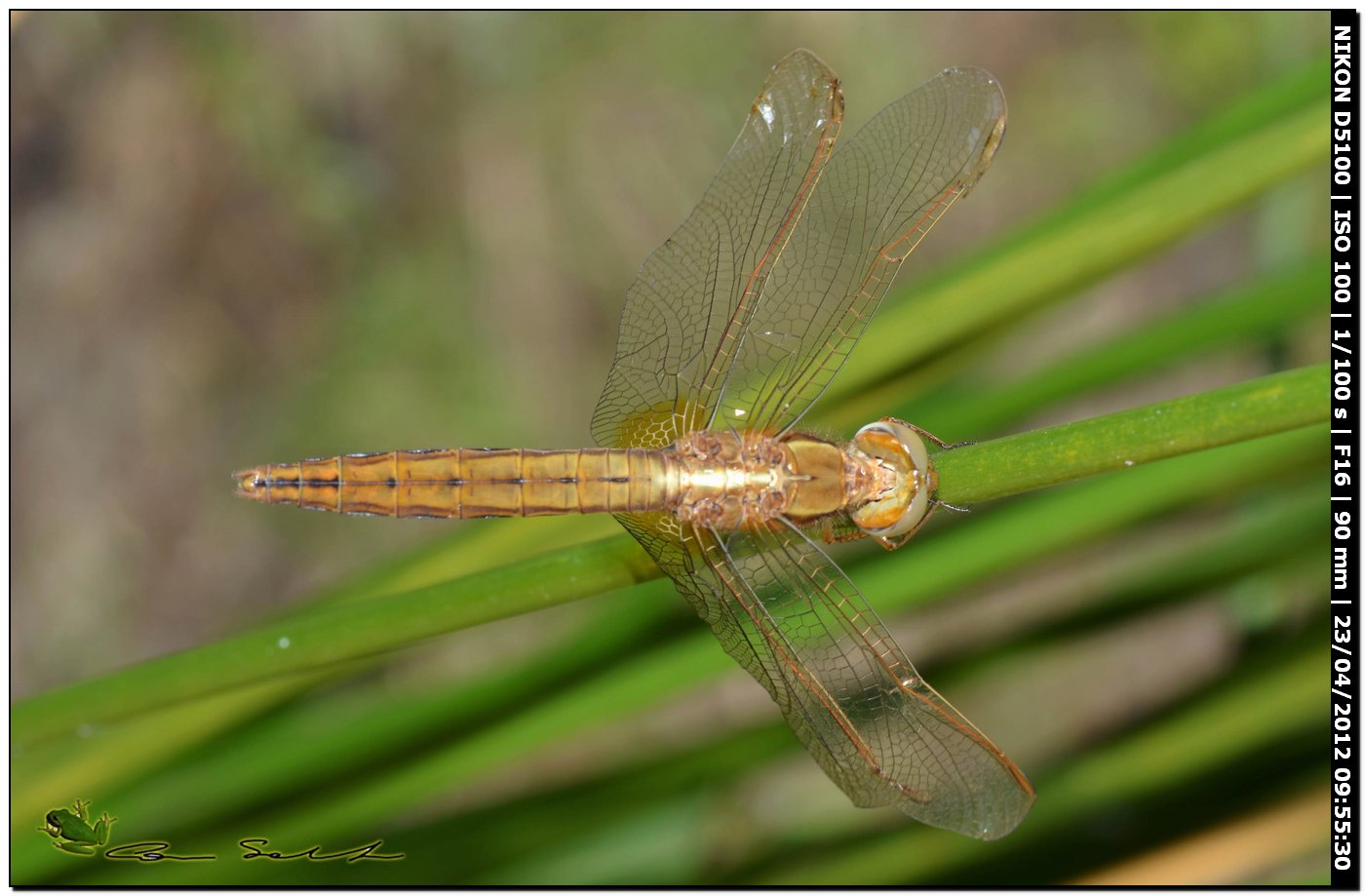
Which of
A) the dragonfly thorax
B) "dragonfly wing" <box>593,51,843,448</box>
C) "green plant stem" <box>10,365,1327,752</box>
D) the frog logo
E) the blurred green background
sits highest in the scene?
the blurred green background

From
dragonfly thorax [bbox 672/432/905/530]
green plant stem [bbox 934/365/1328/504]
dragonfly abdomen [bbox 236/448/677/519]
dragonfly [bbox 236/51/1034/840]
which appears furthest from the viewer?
dragonfly thorax [bbox 672/432/905/530]

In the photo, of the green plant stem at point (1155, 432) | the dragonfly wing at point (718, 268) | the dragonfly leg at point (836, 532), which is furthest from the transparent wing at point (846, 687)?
the green plant stem at point (1155, 432)

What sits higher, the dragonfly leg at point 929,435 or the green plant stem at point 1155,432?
the dragonfly leg at point 929,435

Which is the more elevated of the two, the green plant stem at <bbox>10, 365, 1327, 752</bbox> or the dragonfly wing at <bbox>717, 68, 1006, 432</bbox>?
the dragonfly wing at <bbox>717, 68, 1006, 432</bbox>

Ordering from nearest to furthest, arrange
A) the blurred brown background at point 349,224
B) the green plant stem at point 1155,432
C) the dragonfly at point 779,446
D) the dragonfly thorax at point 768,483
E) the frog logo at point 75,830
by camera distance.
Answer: the green plant stem at point 1155,432 → the frog logo at point 75,830 → the dragonfly at point 779,446 → the dragonfly thorax at point 768,483 → the blurred brown background at point 349,224

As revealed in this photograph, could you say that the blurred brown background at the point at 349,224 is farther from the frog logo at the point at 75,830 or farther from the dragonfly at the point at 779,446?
the frog logo at the point at 75,830

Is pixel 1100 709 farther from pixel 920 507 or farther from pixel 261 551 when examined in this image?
pixel 261 551

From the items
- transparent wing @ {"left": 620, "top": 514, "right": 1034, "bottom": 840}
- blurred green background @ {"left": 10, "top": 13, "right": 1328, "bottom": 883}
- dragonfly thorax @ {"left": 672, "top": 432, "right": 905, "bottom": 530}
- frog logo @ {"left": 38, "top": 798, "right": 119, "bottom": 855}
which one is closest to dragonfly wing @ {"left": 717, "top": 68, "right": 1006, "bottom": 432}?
dragonfly thorax @ {"left": 672, "top": 432, "right": 905, "bottom": 530}

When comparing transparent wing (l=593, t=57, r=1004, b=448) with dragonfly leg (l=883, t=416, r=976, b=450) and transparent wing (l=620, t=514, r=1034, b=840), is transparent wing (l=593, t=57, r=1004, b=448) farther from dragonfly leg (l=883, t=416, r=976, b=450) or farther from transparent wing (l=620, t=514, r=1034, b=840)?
transparent wing (l=620, t=514, r=1034, b=840)
